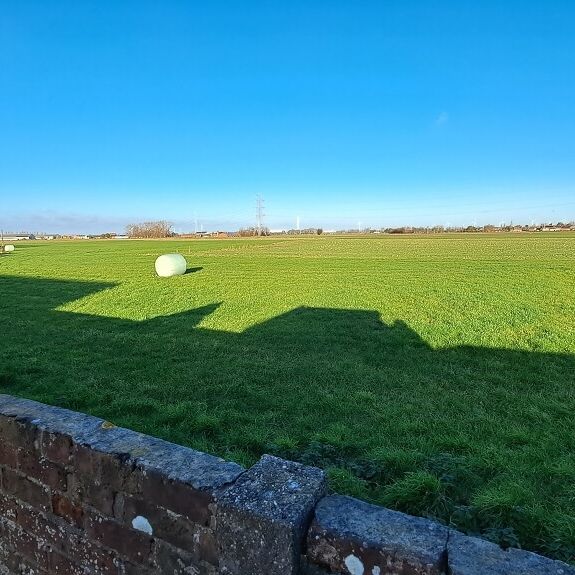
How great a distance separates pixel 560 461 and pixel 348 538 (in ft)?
8.62

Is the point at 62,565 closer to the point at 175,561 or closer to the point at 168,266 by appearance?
the point at 175,561

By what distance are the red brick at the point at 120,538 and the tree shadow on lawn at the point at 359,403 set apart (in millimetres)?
1384

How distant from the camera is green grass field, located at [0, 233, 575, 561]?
3.04m

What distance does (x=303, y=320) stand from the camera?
9.20 m

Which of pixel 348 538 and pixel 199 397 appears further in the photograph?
pixel 199 397

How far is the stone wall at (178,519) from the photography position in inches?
62.6

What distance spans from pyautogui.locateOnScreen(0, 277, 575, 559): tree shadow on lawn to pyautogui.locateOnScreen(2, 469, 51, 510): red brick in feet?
4.72

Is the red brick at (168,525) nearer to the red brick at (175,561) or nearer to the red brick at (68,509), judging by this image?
the red brick at (175,561)

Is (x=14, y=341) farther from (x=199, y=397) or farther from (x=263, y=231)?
(x=263, y=231)

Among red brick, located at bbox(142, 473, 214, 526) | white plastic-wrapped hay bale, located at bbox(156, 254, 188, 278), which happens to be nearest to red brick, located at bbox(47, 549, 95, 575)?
red brick, located at bbox(142, 473, 214, 526)

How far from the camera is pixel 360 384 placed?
5.30m

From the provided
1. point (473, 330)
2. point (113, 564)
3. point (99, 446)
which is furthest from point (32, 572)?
point (473, 330)

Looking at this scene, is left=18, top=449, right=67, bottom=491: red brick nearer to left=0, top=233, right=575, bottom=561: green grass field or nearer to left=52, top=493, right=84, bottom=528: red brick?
left=52, top=493, right=84, bottom=528: red brick

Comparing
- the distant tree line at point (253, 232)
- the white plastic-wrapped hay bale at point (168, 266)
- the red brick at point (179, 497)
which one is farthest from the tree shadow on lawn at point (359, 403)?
the distant tree line at point (253, 232)
